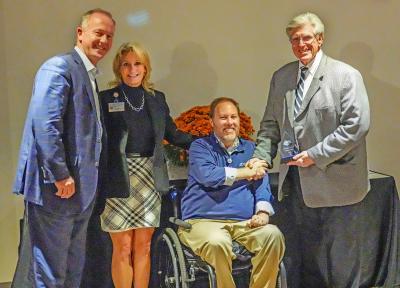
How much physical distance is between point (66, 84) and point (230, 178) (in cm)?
102

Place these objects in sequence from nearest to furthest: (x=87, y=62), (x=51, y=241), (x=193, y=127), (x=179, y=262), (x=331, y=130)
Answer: (x=51, y=241) < (x=87, y=62) < (x=179, y=262) < (x=331, y=130) < (x=193, y=127)

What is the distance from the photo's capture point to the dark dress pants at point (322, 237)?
128 inches

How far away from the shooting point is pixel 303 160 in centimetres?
313

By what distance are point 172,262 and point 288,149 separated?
2.95 ft

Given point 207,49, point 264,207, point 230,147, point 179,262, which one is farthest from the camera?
point 207,49

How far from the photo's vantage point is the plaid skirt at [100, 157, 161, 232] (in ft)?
10.5

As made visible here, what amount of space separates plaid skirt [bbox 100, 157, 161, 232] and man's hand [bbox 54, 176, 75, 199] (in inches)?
20.4

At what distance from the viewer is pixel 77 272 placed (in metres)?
2.94

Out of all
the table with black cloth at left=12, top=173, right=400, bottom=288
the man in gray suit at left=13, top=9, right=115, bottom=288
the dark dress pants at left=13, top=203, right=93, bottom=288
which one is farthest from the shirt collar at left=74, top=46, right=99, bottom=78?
the table with black cloth at left=12, top=173, right=400, bottom=288

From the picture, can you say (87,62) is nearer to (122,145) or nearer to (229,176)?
(122,145)

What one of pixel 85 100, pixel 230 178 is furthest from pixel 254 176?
pixel 85 100

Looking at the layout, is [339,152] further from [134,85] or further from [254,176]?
[134,85]

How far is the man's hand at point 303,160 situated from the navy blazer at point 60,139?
3.44 feet

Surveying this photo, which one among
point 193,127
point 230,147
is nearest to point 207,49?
point 193,127
